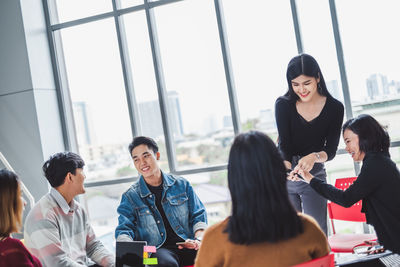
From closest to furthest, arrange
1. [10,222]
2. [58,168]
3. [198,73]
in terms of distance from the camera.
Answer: [10,222], [58,168], [198,73]

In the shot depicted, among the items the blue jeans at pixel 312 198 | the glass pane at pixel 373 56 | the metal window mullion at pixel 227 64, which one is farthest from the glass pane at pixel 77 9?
the blue jeans at pixel 312 198

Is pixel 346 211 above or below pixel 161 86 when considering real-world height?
below

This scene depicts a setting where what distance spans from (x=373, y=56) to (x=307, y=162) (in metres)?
1.50

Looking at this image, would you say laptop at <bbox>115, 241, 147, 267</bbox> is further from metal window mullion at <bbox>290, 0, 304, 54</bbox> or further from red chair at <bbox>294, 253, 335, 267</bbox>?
metal window mullion at <bbox>290, 0, 304, 54</bbox>

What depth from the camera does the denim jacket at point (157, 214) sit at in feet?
9.88

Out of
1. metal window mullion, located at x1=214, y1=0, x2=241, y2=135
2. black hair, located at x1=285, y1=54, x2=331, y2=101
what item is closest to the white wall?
metal window mullion, located at x1=214, y1=0, x2=241, y2=135

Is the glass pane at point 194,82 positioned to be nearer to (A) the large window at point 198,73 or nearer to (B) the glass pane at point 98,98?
(A) the large window at point 198,73

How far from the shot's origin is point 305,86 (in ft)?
9.06

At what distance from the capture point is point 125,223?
300 cm

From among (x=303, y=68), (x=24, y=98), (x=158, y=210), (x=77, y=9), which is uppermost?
(x=77, y=9)

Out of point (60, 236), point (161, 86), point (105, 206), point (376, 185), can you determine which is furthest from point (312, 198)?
point (105, 206)

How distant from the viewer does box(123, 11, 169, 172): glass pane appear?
4.27 metres

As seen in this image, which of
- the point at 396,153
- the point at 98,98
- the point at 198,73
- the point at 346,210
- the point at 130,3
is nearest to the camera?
the point at 346,210

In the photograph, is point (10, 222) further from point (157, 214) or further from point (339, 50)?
point (339, 50)
